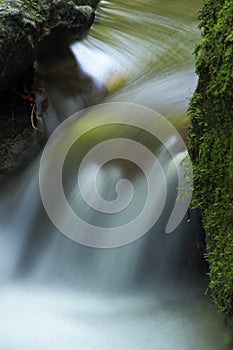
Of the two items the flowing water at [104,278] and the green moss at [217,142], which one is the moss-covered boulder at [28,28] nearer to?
the flowing water at [104,278]

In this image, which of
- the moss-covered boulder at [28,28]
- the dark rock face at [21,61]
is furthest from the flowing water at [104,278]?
the moss-covered boulder at [28,28]

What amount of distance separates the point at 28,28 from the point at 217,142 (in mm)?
2012

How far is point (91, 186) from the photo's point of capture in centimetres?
317

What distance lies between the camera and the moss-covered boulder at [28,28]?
361 cm

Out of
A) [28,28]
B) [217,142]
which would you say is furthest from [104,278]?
[28,28]

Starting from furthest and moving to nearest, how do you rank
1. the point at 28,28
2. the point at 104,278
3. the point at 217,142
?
the point at 28,28
the point at 104,278
the point at 217,142

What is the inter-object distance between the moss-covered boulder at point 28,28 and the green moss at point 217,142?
1.64m

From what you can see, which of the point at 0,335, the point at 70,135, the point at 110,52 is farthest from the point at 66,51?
the point at 0,335

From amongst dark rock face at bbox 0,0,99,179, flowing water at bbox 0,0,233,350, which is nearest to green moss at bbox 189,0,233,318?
flowing water at bbox 0,0,233,350

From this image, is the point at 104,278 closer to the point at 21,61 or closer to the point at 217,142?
the point at 217,142

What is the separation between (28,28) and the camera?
3.73 m

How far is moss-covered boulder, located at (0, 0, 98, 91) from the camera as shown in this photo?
361 cm

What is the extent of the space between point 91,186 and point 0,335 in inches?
39.8

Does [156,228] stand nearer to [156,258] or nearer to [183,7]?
[156,258]
